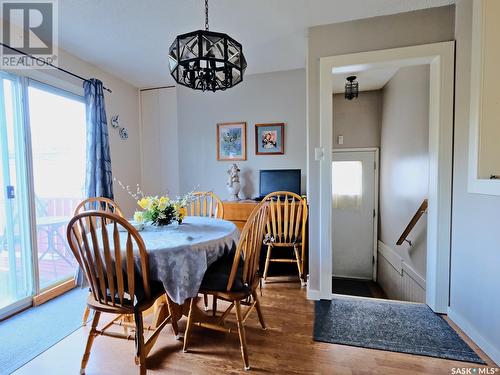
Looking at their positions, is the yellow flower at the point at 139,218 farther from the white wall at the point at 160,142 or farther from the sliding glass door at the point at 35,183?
the white wall at the point at 160,142

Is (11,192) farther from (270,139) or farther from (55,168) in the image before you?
(270,139)

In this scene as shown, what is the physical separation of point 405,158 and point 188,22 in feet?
8.94

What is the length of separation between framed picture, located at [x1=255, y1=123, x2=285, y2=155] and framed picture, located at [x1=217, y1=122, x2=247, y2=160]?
0.19 meters

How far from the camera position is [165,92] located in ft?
12.0

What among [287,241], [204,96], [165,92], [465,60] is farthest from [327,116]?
[165,92]

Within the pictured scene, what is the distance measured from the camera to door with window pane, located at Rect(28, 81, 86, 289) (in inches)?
94.4

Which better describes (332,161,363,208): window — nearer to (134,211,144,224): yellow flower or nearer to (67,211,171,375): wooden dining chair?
(134,211,144,224): yellow flower

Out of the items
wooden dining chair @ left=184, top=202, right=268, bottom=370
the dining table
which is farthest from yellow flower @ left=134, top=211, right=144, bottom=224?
wooden dining chair @ left=184, top=202, right=268, bottom=370

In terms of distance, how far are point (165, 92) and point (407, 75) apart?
3.23 metres

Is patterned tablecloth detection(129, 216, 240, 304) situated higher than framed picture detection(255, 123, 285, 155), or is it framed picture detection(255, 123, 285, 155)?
framed picture detection(255, 123, 285, 155)

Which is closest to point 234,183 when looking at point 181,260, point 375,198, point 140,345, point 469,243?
point 181,260

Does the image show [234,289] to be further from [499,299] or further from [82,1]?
[82,1]

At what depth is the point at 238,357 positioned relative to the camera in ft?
5.05

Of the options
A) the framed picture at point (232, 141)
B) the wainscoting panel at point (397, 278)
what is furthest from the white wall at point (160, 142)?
the wainscoting panel at point (397, 278)
